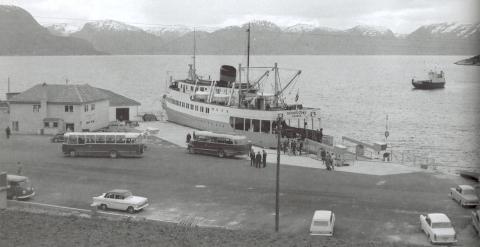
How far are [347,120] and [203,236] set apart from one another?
70.1 m

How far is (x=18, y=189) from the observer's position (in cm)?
2778

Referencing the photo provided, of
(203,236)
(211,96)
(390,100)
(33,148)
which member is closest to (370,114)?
(390,100)

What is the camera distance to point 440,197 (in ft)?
95.9

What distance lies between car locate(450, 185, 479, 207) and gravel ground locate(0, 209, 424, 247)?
937 centimetres

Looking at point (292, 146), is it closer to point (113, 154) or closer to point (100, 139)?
point (113, 154)

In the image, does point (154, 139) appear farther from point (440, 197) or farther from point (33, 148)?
point (440, 197)

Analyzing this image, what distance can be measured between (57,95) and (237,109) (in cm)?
1649

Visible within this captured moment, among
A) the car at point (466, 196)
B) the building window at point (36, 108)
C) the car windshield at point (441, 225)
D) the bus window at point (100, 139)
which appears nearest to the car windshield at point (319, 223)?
the car windshield at point (441, 225)

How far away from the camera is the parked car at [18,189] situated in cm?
2762

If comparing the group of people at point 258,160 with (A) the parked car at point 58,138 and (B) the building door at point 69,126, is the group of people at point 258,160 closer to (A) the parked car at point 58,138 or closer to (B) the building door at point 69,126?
(A) the parked car at point 58,138

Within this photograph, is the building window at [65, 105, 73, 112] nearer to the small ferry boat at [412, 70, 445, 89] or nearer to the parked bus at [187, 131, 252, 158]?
the parked bus at [187, 131, 252, 158]

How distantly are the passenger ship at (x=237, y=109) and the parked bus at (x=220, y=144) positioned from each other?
3386 millimetres

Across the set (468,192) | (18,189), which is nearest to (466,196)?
(468,192)

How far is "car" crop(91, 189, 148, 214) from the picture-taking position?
2562 cm
